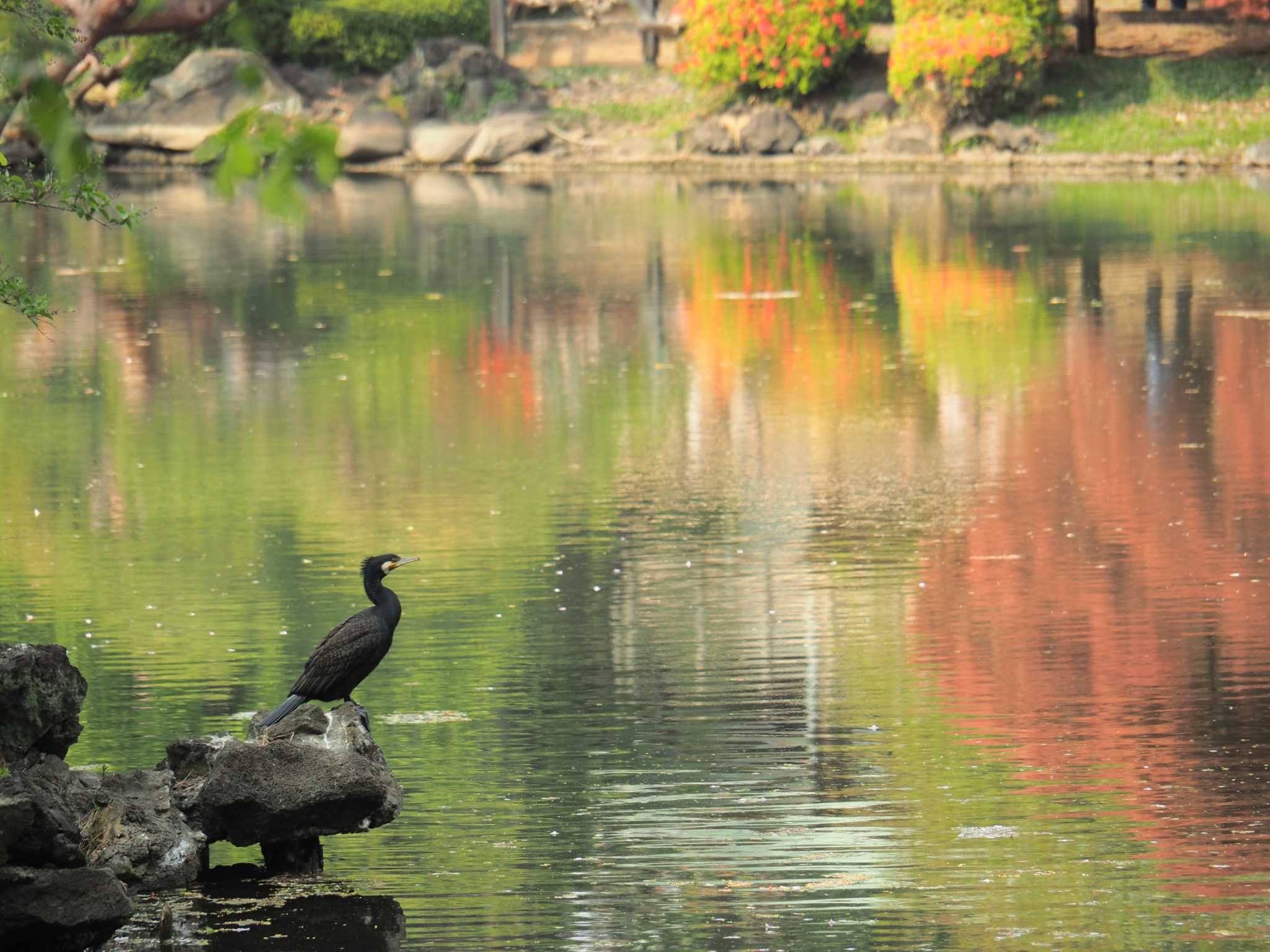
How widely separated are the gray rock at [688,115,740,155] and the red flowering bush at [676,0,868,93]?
0.93 meters

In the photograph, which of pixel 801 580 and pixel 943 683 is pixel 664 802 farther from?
pixel 801 580

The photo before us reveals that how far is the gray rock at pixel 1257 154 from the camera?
124 ft

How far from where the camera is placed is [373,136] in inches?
1816

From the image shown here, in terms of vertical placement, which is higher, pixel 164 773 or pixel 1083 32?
pixel 1083 32

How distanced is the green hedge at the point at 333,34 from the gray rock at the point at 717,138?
328 inches

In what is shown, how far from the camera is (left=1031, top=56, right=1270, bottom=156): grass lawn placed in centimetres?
3931

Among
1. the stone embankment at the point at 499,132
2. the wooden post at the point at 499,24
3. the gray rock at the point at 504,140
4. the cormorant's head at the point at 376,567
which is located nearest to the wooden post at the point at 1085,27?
the stone embankment at the point at 499,132

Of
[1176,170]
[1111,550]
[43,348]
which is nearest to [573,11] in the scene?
[1176,170]

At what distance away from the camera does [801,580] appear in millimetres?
13125

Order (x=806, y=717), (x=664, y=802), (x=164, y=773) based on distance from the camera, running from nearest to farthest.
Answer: (x=164, y=773)
(x=664, y=802)
(x=806, y=717)

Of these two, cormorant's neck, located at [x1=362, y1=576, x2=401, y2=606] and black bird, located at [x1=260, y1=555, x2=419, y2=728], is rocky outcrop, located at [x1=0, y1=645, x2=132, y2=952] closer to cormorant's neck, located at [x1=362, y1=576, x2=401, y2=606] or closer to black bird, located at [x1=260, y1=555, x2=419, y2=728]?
black bird, located at [x1=260, y1=555, x2=419, y2=728]

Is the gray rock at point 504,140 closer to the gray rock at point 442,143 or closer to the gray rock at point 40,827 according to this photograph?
the gray rock at point 442,143

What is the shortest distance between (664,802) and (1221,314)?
14417 mm

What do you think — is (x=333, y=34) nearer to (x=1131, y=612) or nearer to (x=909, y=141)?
(x=909, y=141)
